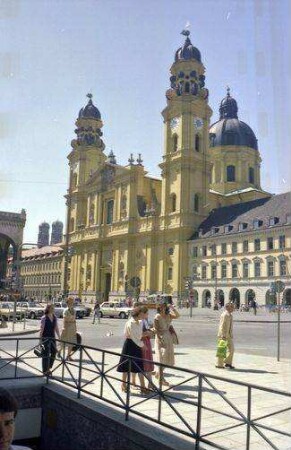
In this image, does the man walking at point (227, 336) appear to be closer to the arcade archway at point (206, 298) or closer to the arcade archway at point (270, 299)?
the arcade archway at point (270, 299)

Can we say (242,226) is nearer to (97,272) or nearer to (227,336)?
(97,272)

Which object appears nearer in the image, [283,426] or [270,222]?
[283,426]

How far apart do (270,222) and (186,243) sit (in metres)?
12.9

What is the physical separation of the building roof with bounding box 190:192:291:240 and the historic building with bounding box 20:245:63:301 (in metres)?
50.8

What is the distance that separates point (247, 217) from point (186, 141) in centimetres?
1453

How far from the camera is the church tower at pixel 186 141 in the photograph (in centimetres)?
6738

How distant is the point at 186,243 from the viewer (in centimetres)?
6631

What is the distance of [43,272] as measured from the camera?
120812 millimetres

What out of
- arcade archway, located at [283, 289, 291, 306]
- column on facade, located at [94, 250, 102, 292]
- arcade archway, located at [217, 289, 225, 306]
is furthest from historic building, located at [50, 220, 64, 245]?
arcade archway, located at [283, 289, 291, 306]

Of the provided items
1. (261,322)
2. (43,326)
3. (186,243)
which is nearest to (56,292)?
(186,243)

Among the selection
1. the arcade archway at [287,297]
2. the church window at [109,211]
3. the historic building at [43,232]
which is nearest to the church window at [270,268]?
the arcade archway at [287,297]

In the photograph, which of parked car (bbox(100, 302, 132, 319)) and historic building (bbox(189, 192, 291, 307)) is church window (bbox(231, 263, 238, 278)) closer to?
historic building (bbox(189, 192, 291, 307))

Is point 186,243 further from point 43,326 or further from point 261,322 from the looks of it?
point 43,326

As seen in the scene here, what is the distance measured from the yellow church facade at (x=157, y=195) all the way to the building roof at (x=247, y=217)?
6.98ft
